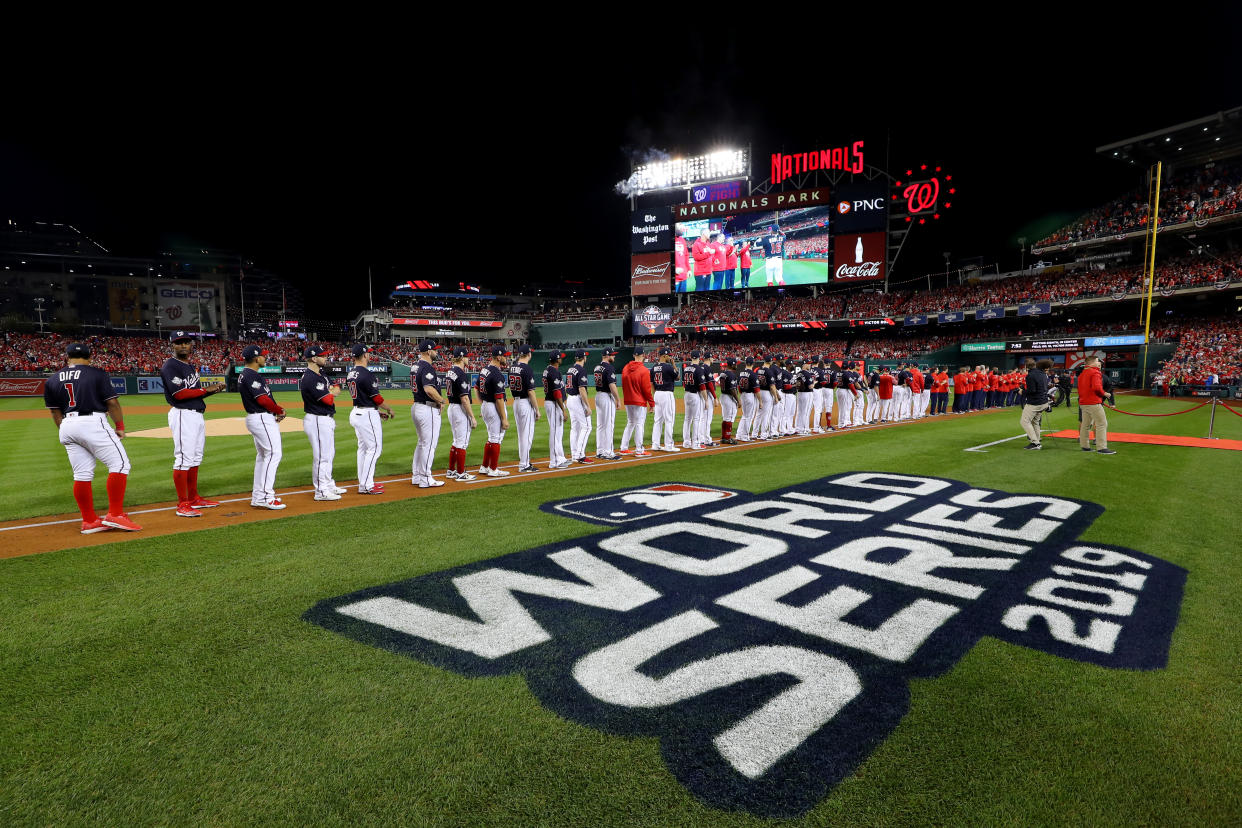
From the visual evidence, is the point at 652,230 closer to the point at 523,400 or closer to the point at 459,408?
the point at 523,400

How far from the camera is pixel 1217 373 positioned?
90.2ft

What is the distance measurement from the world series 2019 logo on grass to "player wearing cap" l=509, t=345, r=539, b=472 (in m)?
3.58

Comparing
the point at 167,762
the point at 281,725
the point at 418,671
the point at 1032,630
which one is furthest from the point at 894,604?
the point at 167,762

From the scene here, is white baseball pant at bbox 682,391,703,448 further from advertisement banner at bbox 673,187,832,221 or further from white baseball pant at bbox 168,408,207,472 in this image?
advertisement banner at bbox 673,187,832,221

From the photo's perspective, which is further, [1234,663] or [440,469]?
[440,469]

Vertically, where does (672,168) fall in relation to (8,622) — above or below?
above

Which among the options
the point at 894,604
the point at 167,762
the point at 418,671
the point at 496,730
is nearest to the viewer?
the point at 167,762

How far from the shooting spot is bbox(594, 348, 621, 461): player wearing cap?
10273 millimetres

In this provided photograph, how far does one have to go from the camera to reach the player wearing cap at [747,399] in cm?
1301

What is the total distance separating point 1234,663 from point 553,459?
7868mm

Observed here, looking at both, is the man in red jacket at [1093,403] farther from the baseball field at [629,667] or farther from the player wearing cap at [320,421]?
the player wearing cap at [320,421]

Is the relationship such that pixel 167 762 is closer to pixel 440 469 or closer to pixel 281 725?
pixel 281 725

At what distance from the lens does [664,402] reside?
1189 cm

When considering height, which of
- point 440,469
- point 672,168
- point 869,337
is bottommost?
point 440,469
